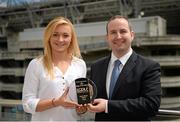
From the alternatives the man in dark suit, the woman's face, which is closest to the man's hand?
the man in dark suit

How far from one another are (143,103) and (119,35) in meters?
0.55

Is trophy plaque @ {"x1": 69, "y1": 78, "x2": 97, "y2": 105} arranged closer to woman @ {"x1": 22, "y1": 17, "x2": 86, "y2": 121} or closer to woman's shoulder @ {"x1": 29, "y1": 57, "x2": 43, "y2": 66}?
woman @ {"x1": 22, "y1": 17, "x2": 86, "y2": 121}

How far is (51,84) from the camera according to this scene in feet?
9.92

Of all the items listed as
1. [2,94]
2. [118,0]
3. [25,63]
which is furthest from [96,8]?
[2,94]

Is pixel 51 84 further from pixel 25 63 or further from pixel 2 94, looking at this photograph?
pixel 2 94

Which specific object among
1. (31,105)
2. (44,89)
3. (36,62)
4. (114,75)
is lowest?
(31,105)

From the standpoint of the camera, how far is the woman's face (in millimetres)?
3041

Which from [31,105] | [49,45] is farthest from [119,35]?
[31,105]

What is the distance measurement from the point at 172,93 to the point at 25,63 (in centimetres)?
1424

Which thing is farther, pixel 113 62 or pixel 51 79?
pixel 51 79

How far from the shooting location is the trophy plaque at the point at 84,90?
9.05 ft

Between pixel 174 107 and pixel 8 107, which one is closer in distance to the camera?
pixel 8 107

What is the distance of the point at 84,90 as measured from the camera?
9.21 feet

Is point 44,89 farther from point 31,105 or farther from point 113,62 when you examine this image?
point 113,62
